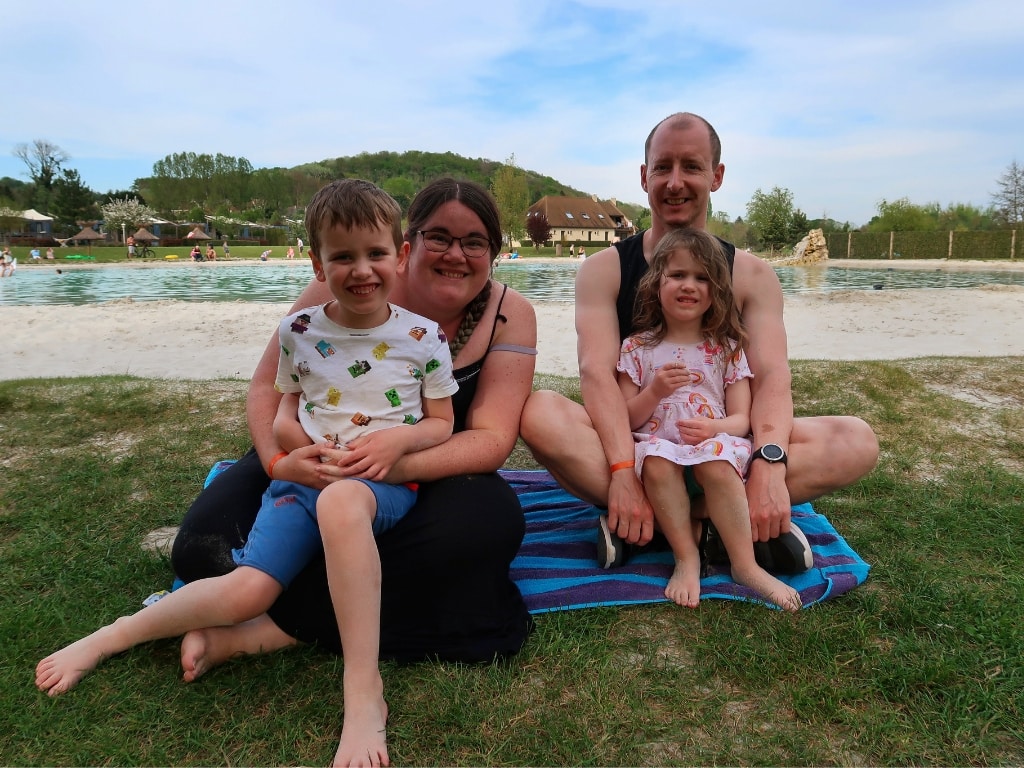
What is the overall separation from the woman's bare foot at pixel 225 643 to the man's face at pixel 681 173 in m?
2.22

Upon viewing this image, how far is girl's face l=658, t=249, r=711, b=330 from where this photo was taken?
8.52 ft

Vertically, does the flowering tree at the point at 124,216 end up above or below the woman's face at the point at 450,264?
above

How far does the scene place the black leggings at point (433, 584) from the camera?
2027 mm

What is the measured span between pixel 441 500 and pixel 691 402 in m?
1.08

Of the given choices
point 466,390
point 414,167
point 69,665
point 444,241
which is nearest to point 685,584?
point 466,390

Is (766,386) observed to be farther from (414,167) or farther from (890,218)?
(414,167)

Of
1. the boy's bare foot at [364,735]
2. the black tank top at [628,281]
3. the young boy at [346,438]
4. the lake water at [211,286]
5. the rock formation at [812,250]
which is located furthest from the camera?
the rock formation at [812,250]

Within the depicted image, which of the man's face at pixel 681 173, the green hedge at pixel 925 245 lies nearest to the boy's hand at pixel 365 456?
the man's face at pixel 681 173

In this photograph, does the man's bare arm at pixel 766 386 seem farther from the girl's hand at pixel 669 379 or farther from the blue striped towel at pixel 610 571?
the girl's hand at pixel 669 379

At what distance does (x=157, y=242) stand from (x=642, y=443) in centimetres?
6375

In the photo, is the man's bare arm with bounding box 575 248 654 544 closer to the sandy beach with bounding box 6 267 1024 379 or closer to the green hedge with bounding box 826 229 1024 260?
the sandy beach with bounding box 6 267 1024 379

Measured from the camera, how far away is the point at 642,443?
8.16ft

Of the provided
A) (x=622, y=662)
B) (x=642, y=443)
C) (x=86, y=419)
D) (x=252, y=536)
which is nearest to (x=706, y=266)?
(x=642, y=443)

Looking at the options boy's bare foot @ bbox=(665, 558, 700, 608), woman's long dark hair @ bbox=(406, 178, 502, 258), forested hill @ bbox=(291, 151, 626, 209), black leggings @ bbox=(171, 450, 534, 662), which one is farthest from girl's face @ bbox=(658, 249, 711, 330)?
forested hill @ bbox=(291, 151, 626, 209)
